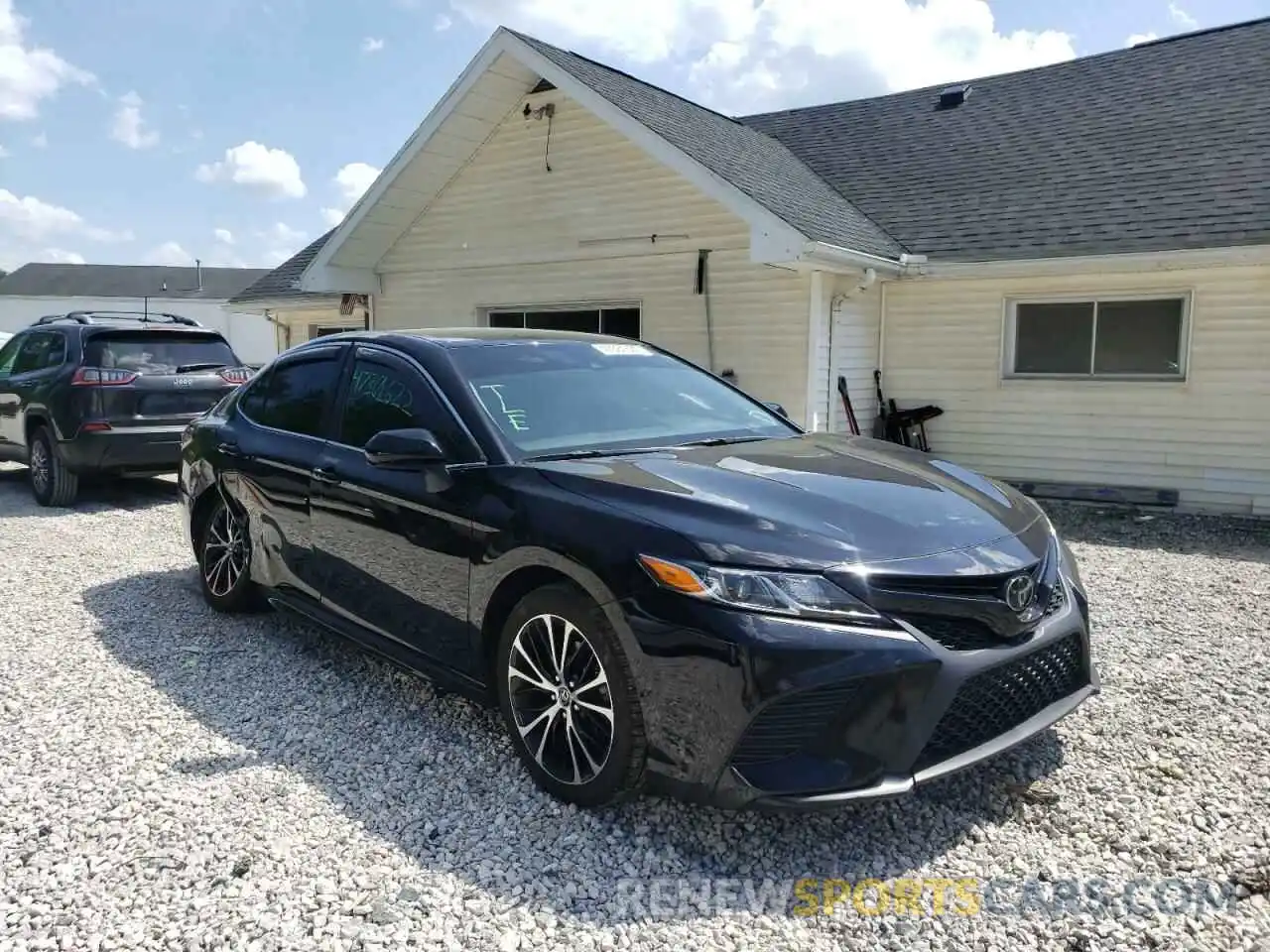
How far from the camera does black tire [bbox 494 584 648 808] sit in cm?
275

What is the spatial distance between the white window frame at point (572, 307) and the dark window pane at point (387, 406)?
681cm

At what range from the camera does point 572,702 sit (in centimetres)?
294

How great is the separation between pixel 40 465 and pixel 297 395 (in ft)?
19.8

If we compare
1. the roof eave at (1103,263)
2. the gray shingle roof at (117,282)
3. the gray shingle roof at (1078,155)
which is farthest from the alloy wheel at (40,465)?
→ the gray shingle roof at (117,282)

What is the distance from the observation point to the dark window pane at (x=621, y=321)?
35.8 ft

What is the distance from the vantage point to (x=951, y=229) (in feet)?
33.1

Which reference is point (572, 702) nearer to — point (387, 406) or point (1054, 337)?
point (387, 406)

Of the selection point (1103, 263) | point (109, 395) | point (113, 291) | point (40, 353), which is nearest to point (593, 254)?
point (109, 395)

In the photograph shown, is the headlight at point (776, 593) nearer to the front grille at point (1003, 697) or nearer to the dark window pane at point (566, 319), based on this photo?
the front grille at point (1003, 697)

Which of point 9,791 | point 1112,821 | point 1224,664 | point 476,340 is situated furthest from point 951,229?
point 9,791

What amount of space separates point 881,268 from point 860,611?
7.74 m

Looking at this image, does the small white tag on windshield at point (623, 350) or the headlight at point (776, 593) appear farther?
the small white tag on windshield at point (623, 350)

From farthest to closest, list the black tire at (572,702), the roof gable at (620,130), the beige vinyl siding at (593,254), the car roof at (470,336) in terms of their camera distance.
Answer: the beige vinyl siding at (593,254)
the roof gable at (620,130)
the car roof at (470,336)
the black tire at (572,702)

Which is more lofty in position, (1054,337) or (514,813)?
(1054,337)
